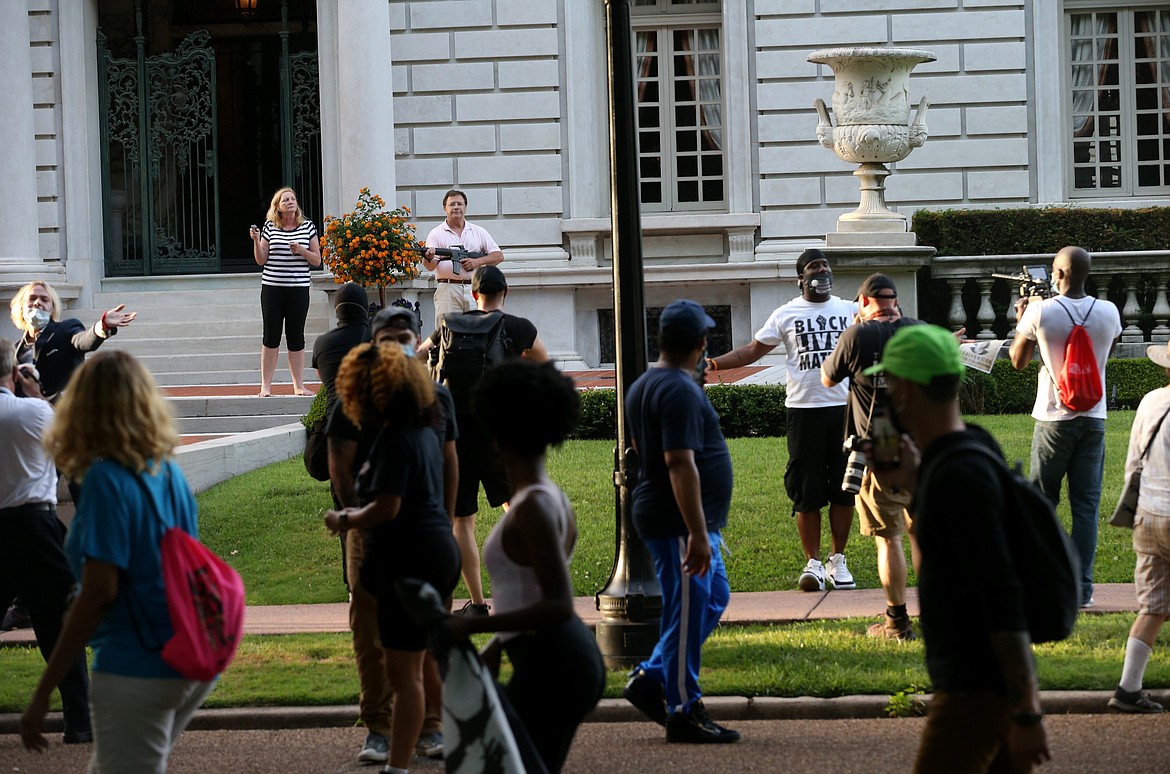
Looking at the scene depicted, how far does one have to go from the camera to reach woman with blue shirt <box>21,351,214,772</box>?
14.8 feet

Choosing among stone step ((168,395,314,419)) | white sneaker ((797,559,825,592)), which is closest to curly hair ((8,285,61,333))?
white sneaker ((797,559,825,592))

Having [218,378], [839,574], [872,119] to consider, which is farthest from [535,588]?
[218,378]

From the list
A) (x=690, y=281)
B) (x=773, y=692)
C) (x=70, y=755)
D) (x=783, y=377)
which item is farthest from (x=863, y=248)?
(x=70, y=755)

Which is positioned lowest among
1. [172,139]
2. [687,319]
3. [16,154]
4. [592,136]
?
[687,319]

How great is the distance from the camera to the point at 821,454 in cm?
1001

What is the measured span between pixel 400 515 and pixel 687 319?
5.04ft

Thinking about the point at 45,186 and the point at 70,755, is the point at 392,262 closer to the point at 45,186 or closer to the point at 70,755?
the point at 45,186

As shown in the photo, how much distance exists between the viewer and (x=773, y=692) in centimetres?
756

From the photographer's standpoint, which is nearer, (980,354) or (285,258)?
(980,354)

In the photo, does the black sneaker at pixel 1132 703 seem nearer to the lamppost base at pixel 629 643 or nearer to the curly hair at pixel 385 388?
the lamppost base at pixel 629 643

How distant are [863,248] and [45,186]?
11.5 m

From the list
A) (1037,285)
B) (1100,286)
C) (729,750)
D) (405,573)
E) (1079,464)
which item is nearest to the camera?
(405,573)

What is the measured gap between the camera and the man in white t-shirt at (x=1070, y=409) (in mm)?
8867

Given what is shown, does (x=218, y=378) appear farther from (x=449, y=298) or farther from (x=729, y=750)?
(x=729, y=750)
